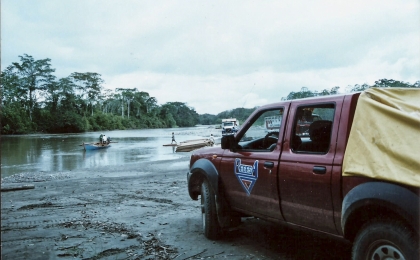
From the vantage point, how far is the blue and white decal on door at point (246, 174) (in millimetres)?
4484

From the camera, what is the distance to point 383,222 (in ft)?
9.91

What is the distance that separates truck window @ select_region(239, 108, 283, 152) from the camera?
472cm

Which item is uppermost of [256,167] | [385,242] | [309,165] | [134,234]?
[309,165]

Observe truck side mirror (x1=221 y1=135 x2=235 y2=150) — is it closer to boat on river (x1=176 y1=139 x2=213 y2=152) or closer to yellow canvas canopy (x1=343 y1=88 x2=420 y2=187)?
yellow canvas canopy (x1=343 y1=88 x2=420 y2=187)

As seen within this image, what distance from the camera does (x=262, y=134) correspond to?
199 inches

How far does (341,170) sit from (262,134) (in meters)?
1.81

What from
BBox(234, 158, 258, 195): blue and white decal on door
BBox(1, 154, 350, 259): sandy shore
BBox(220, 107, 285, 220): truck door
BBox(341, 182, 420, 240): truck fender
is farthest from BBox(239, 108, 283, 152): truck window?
BBox(341, 182, 420, 240): truck fender

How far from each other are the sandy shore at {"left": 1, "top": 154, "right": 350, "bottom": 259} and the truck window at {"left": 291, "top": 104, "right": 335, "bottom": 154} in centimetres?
96

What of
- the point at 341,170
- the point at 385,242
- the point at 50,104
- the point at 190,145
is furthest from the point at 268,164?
the point at 50,104

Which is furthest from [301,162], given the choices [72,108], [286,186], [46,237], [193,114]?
[193,114]

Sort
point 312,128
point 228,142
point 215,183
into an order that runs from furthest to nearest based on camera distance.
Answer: point 215,183 → point 228,142 → point 312,128

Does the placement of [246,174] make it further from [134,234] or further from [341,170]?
[134,234]

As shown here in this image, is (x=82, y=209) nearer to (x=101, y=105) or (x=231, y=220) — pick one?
(x=231, y=220)

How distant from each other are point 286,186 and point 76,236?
3.47 metres
